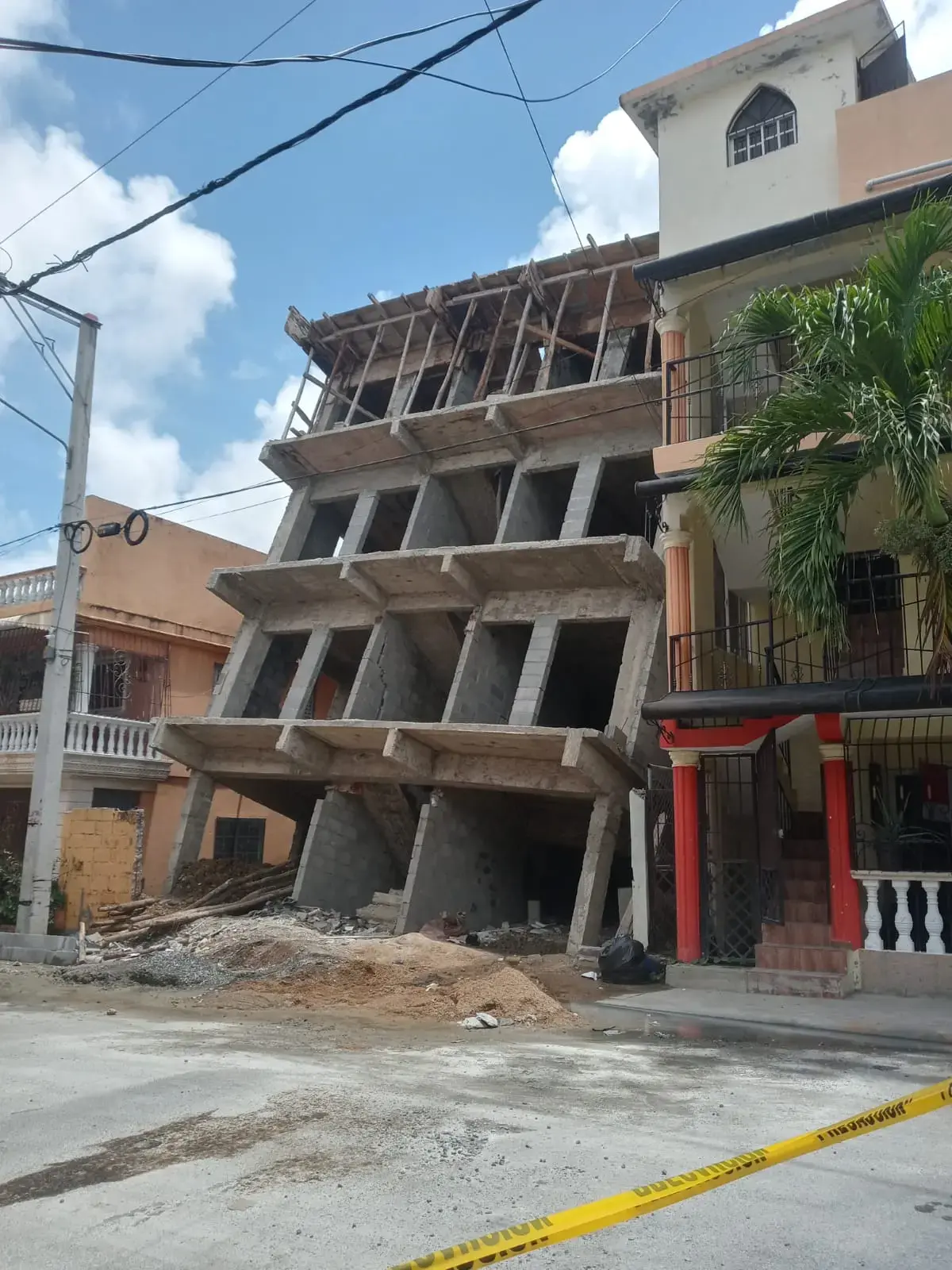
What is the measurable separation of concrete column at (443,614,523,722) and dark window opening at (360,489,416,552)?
5.31m

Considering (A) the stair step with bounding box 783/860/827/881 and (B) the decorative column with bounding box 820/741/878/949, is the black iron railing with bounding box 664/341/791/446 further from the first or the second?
(A) the stair step with bounding box 783/860/827/881

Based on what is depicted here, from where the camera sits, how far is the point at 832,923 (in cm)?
1149

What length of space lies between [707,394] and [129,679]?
1508 centimetres

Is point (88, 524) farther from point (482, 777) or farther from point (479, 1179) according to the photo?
point (479, 1179)

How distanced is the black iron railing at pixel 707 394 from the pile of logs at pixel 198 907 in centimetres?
1155

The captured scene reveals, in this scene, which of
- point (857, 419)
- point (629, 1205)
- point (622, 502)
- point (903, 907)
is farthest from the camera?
point (622, 502)

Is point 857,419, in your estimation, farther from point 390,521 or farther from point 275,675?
point 390,521

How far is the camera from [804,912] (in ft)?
40.8

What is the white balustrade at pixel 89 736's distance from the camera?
829 inches

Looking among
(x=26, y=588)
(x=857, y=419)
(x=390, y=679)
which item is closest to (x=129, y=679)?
(x=26, y=588)

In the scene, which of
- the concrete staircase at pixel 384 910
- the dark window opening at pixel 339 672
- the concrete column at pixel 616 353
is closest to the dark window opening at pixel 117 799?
the dark window opening at pixel 339 672

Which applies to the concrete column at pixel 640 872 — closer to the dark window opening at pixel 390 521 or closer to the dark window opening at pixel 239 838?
the dark window opening at pixel 390 521

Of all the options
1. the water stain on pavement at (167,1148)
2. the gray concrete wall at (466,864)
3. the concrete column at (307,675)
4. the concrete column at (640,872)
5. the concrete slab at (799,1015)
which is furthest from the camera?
the concrete column at (307,675)

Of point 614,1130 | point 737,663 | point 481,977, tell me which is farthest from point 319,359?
point 614,1130
